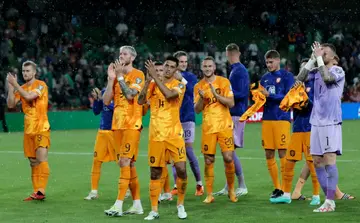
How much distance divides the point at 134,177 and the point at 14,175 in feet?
17.9

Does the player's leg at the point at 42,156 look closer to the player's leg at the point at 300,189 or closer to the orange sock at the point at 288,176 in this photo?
the orange sock at the point at 288,176

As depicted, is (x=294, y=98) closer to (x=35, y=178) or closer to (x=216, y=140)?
(x=216, y=140)

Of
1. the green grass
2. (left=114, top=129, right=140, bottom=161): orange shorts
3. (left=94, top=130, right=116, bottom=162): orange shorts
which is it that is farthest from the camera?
(left=94, top=130, right=116, bottom=162): orange shorts

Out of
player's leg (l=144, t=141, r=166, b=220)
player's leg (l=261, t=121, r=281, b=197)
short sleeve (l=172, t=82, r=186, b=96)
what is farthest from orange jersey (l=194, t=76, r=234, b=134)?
player's leg (l=144, t=141, r=166, b=220)

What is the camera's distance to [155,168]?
34.9 ft

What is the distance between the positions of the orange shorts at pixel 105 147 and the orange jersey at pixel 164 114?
2204 mm

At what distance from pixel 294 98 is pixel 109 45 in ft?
80.7

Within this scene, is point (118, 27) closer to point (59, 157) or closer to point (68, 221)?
point (59, 157)

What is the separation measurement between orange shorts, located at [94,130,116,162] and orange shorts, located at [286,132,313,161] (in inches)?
104

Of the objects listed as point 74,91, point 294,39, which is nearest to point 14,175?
point 74,91

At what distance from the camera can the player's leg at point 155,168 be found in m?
10.6

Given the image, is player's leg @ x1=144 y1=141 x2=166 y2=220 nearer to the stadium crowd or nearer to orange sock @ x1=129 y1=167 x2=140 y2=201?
orange sock @ x1=129 y1=167 x2=140 y2=201

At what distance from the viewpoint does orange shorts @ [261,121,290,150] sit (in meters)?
12.6

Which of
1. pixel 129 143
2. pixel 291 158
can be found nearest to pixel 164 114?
pixel 129 143
